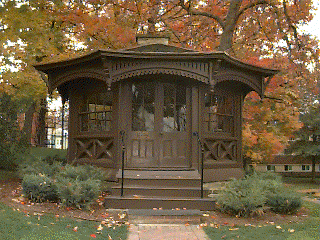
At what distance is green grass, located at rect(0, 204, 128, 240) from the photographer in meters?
5.58

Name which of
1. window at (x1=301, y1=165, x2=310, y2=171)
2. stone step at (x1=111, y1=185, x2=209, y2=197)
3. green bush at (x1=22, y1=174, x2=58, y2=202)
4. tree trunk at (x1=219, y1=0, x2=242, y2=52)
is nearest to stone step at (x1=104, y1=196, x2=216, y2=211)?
stone step at (x1=111, y1=185, x2=209, y2=197)

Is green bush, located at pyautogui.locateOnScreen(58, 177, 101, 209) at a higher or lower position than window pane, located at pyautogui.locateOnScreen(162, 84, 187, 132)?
lower

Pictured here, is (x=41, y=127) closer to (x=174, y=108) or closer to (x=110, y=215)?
(x=174, y=108)

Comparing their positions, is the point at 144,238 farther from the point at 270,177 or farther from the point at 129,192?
the point at 270,177

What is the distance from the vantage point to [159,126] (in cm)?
957

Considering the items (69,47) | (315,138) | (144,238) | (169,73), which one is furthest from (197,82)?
(315,138)

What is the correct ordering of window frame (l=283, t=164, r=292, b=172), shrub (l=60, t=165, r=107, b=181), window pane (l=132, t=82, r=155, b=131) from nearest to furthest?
shrub (l=60, t=165, r=107, b=181), window pane (l=132, t=82, r=155, b=131), window frame (l=283, t=164, r=292, b=172)

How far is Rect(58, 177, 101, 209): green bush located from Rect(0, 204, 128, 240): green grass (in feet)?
1.84

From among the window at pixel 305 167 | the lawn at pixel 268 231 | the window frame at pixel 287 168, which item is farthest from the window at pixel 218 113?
the window at pixel 305 167

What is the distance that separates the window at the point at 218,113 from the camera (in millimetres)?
10359

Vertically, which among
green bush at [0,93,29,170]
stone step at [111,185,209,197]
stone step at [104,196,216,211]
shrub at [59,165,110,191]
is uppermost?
green bush at [0,93,29,170]

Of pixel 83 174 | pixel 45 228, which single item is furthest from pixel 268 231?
pixel 83 174

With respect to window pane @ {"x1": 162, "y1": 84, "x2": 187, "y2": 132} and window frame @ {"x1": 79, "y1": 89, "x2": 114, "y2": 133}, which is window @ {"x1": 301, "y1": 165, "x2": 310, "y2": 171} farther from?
window frame @ {"x1": 79, "y1": 89, "x2": 114, "y2": 133}

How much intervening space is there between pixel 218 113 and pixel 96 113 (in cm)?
370
